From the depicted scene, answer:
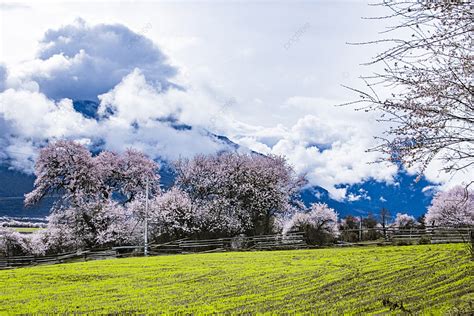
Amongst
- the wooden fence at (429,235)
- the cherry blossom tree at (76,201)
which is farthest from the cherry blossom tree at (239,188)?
the wooden fence at (429,235)

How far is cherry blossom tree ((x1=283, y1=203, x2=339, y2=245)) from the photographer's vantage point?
125 feet

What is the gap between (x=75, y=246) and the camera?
42.6m

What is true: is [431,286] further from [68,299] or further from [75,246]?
[75,246]

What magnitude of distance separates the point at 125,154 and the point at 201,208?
10.3 m

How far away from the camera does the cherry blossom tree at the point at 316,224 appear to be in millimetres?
38234

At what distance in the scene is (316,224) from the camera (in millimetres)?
45500

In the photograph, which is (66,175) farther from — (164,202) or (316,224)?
(316,224)

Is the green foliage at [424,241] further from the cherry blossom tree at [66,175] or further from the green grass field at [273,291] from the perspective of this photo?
the cherry blossom tree at [66,175]

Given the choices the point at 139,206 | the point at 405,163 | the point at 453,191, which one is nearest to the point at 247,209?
the point at 139,206

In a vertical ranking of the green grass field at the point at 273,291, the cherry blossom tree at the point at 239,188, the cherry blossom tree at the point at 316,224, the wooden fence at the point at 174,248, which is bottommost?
the wooden fence at the point at 174,248

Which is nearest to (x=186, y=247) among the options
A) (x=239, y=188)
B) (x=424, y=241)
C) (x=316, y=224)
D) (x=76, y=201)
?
(x=239, y=188)

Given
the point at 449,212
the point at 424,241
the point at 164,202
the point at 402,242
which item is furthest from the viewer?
the point at 449,212

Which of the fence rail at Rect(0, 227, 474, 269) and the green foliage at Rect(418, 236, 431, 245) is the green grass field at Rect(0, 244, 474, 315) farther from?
the fence rail at Rect(0, 227, 474, 269)

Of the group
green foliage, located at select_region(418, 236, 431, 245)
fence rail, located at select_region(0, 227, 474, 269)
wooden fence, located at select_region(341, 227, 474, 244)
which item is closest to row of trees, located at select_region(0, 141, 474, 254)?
fence rail, located at select_region(0, 227, 474, 269)
